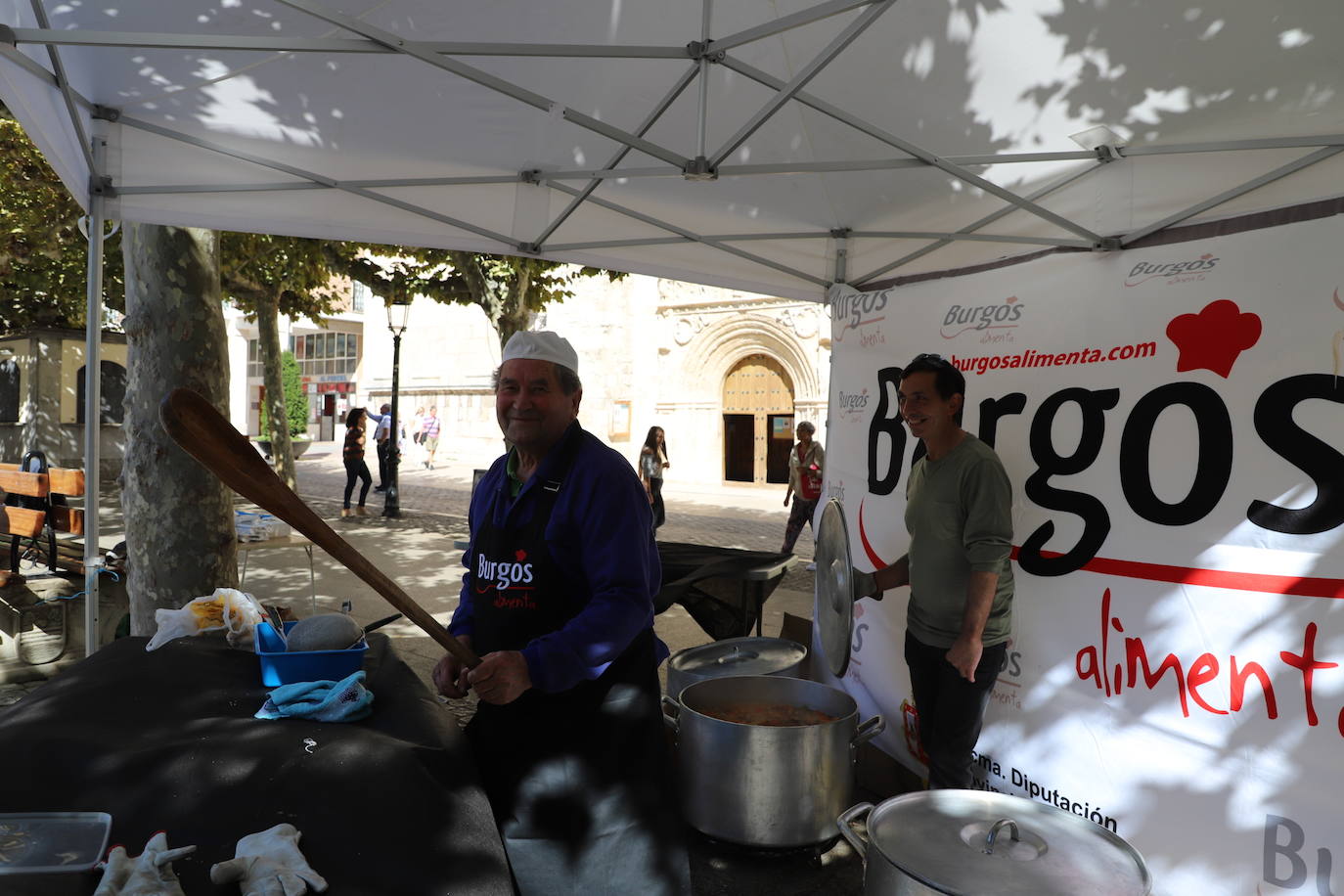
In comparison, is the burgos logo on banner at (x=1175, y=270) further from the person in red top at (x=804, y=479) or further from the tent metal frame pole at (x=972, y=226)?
the person in red top at (x=804, y=479)

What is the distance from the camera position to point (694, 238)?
4.41 m

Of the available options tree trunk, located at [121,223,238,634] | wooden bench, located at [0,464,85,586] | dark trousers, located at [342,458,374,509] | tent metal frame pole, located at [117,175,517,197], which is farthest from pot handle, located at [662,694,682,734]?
dark trousers, located at [342,458,374,509]

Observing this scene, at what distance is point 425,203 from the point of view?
4230 millimetres

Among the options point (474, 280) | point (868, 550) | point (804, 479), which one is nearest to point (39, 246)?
point (474, 280)

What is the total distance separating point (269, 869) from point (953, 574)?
7.65ft

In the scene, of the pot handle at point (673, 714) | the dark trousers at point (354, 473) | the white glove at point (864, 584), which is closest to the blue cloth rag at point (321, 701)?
the pot handle at point (673, 714)

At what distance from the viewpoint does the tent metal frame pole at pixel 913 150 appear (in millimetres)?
2746

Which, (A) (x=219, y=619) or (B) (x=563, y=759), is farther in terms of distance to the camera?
(A) (x=219, y=619)

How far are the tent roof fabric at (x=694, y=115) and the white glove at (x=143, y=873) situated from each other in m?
1.98

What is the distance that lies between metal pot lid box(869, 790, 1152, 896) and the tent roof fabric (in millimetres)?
2093

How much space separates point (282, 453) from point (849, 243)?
11.7 m

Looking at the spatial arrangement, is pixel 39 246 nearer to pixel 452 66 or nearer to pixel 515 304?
pixel 515 304

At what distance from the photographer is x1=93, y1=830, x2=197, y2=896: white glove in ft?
4.12

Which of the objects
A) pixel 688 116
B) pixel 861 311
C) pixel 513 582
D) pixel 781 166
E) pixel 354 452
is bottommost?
pixel 354 452
